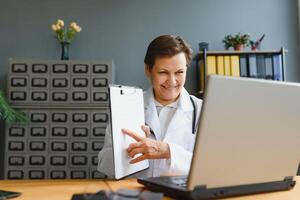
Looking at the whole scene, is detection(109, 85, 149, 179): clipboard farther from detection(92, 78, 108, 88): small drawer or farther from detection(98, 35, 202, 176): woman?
detection(92, 78, 108, 88): small drawer

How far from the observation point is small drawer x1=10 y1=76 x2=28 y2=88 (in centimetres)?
279

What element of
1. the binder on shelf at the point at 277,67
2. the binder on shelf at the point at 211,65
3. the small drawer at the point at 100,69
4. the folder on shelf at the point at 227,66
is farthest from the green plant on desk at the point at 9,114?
the binder on shelf at the point at 277,67

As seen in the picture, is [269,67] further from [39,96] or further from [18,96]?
[18,96]

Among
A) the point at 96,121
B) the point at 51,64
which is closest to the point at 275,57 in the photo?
the point at 96,121

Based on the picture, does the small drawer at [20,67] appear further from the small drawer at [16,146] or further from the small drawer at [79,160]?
the small drawer at [79,160]

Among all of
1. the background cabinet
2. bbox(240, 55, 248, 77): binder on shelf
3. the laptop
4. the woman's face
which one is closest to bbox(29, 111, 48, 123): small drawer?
the background cabinet

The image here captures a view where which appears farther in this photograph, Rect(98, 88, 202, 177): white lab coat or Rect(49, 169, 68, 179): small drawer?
Rect(49, 169, 68, 179): small drawer

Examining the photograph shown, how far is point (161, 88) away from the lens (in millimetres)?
1619

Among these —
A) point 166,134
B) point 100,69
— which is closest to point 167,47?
point 166,134

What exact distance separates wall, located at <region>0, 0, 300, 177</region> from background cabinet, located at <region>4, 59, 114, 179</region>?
1.48ft

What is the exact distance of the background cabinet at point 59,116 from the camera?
2.80 m

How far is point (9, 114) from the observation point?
2.61 meters

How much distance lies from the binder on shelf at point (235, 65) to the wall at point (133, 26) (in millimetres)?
348

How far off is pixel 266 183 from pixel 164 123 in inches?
30.0
